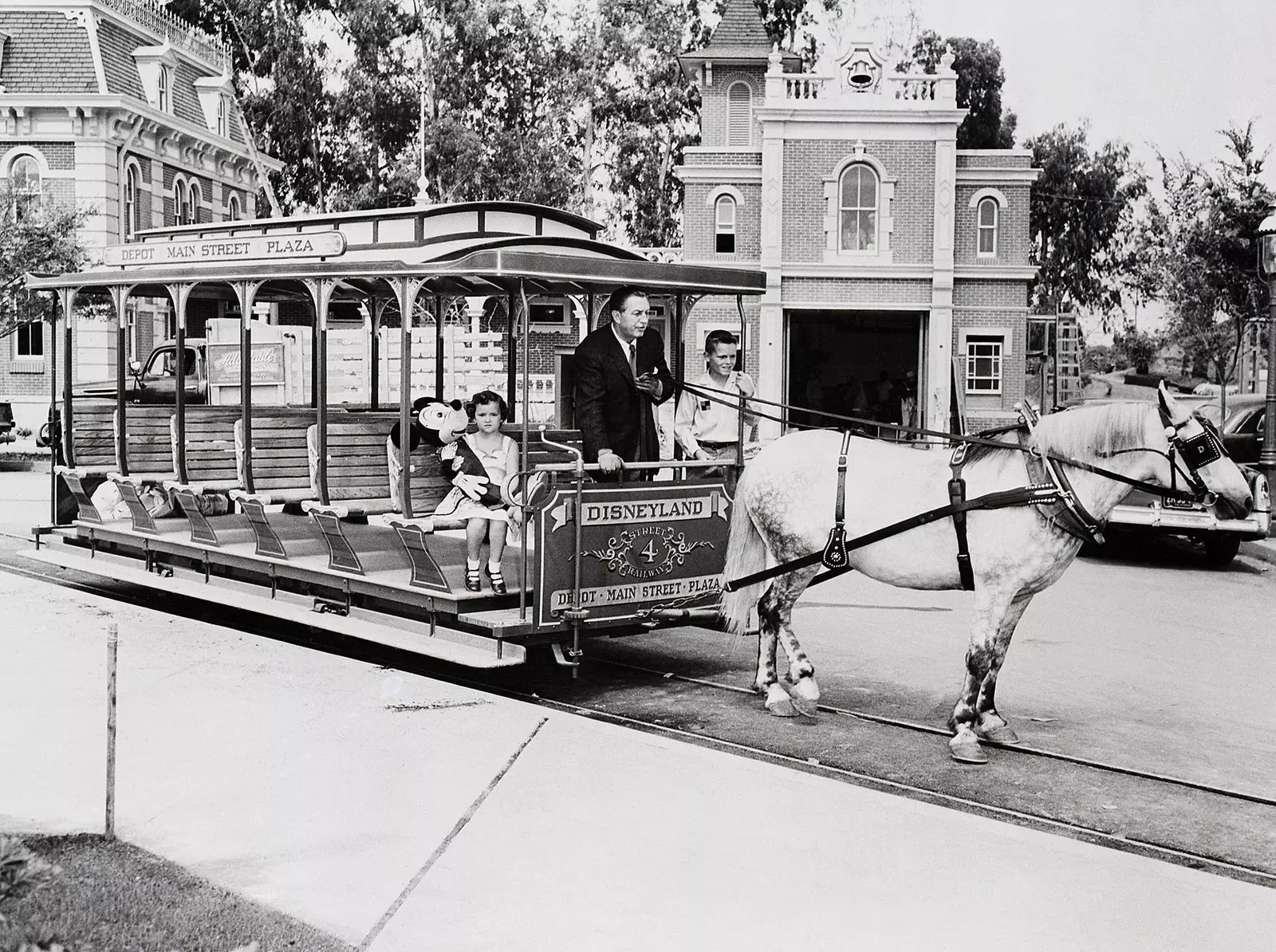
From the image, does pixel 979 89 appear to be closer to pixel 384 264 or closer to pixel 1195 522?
pixel 1195 522

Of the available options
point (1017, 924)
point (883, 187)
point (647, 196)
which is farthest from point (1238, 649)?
point (647, 196)

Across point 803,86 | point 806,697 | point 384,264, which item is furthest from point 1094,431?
point 803,86

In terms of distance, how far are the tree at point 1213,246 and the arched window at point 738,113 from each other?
38.4ft

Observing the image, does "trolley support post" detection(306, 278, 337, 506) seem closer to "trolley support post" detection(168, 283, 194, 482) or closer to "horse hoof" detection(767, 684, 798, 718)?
"trolley support post" detection(168, 283, 194, 482)

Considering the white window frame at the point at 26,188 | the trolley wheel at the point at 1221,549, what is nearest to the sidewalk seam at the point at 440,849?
the trolley wheel at the point at 1221,549

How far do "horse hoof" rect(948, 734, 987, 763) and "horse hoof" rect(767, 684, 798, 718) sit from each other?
112 centimetres

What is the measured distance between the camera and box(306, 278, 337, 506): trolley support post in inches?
367

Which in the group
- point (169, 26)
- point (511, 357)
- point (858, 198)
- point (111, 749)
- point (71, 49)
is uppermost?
point (169, 26)

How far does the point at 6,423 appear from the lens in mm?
31156

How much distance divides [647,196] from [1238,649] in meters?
39.1

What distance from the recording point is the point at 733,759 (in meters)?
6.77

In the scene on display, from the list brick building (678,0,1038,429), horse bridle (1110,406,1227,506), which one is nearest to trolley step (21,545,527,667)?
horse bridle (1110,406,1227,506)

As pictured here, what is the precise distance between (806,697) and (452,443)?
2.85 m

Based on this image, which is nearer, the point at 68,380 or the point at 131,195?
the point at 68,380
